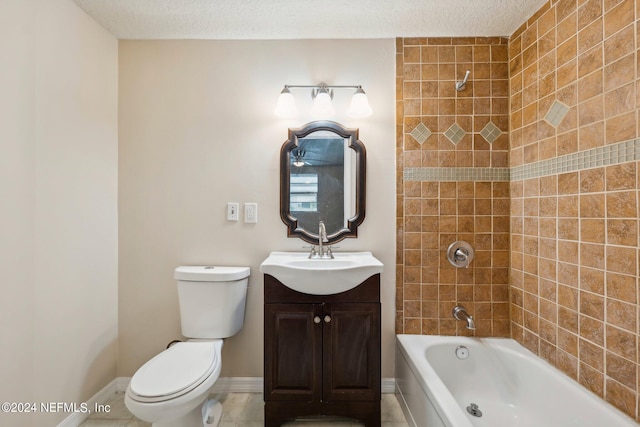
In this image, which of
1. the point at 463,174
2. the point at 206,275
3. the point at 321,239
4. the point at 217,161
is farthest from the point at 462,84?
the point at 206,275

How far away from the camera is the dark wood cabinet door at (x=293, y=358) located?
1.51m

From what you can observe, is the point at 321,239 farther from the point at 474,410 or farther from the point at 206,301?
the point at 474,410

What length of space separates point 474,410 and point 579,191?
1233 millimetres

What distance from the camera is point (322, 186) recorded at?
1844mm

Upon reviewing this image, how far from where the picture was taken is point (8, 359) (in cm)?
122

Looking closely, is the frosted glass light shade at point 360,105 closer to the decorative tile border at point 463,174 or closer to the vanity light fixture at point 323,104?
the vanity light fixture at point 323,104

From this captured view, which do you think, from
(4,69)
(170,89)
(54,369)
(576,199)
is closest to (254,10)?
(170,89)

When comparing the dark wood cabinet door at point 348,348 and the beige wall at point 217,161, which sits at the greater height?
the beige wall at point 217,161

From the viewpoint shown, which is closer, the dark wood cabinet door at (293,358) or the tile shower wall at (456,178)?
the dark wood cabinet door at (293,358)

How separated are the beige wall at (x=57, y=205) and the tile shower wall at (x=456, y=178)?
1865mm

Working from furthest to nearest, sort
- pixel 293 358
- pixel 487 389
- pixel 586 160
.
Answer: pixel 487 389 < pixel 293 358 < pixel 586 160

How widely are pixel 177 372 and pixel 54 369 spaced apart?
67 cm

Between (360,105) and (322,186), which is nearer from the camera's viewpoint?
(360,105)

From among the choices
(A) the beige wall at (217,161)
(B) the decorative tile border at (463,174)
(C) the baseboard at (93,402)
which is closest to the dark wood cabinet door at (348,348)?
(A) the beige wall at (217,161)
